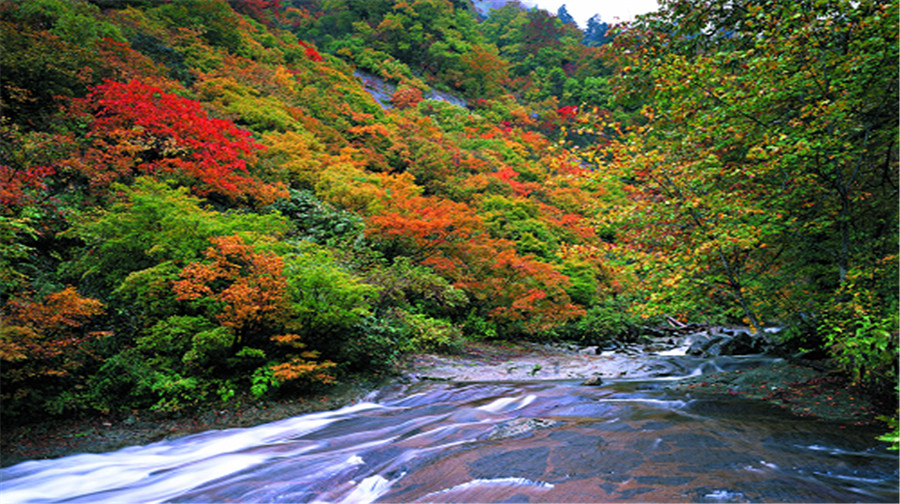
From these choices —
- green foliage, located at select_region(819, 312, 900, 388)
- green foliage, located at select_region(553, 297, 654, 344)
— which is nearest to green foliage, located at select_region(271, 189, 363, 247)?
green foliage, located at select_region(553, 297, 654, 344)

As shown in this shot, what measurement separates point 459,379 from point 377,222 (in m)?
4.18

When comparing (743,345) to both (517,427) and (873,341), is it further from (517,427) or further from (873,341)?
(517,427)

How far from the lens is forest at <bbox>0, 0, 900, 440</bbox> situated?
4121mm

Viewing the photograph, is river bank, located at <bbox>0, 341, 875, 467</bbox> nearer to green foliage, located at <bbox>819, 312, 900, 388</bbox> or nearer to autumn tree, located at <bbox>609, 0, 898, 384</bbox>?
green foliage, located at <bbox>819, 312, 900, 388</bbox>

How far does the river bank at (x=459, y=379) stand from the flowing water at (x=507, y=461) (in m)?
0.23

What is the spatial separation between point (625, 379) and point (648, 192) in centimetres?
417

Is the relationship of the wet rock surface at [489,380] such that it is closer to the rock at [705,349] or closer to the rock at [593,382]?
the rock at [593,382]

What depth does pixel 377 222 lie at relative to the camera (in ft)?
32.0

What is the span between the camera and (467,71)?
32719 mm

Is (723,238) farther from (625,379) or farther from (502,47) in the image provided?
(502,47)

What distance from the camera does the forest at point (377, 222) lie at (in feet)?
13.5

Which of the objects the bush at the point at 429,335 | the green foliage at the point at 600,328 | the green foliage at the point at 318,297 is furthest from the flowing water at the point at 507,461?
the green foliage at the point at 600,328

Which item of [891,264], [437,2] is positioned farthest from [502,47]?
[891,264]

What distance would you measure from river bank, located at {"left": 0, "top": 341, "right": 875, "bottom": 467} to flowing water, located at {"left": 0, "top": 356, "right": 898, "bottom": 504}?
0.75 feet
